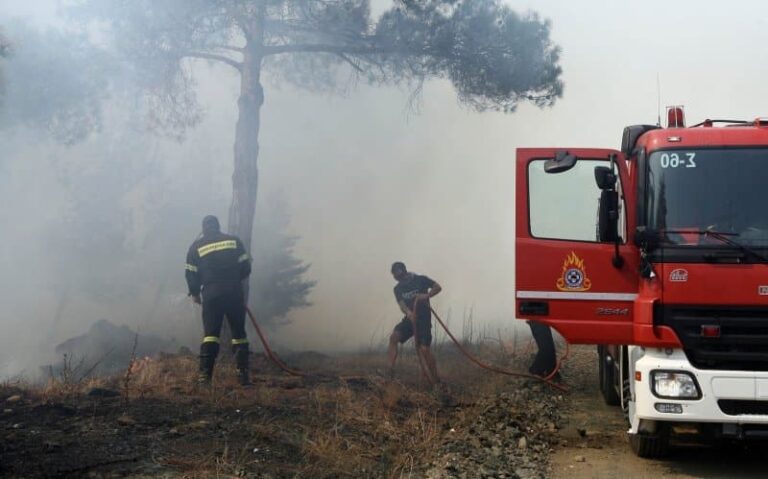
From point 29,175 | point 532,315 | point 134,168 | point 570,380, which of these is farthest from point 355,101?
point 532,315

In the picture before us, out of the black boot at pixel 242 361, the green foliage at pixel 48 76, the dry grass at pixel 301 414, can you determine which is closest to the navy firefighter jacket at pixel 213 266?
the black boot at pixel 242 361

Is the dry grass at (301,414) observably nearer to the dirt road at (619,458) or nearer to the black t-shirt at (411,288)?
the black t-shirt at (411,288)

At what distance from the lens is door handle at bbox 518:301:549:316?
604 cm

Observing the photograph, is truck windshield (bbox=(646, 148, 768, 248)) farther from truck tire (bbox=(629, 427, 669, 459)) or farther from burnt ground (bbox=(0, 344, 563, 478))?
burnt ground (bbox=(0, 344, 563, 478))

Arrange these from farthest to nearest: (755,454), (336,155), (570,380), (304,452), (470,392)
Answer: (336,155)
(570,380)
(470,392)
(755,454)
(304,452)

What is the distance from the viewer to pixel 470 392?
8.54 metres

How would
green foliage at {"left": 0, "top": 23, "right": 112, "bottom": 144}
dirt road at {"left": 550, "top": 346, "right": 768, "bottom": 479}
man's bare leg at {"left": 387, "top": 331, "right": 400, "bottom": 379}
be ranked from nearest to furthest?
dirt road at {"left": 550, "top": 346, "right": 768, "bottom": 479} → man's bare leg at {"left": 387, "top": 331, "right": 400, "bottom": 379} → green foliage at {"left": 0, "top": 23, "right": 112, "bottom": 144}

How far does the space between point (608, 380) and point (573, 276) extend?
2366mm

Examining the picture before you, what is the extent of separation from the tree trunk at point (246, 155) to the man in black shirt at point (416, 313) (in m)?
2.40

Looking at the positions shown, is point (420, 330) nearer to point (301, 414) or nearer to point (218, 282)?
point (218, 282)

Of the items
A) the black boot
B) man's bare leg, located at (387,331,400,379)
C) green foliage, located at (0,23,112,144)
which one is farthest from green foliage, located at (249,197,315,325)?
the black boot

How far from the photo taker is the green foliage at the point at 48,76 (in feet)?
35.3

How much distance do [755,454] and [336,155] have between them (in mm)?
13078

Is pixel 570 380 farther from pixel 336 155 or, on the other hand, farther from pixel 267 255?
pixel 267 255
